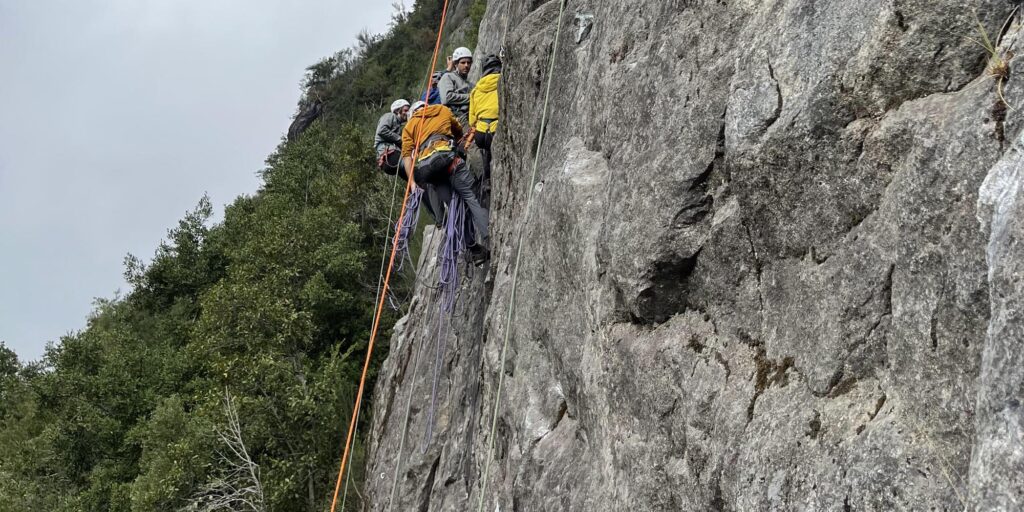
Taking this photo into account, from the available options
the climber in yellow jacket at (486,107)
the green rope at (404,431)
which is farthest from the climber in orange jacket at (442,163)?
the green rope at (404,431)

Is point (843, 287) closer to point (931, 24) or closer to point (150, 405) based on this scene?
point (931, 24)

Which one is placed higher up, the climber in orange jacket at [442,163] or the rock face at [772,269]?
the climber in orange jacket at [442,163]

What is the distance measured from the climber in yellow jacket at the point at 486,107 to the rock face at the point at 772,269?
2.23 meters

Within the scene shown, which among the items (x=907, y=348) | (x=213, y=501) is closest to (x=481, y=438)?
(x=907, y=348)

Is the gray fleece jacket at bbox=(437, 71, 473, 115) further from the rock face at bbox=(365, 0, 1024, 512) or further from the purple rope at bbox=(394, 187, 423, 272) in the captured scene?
the rock face at bbox=(365, 0, 1024, 512)

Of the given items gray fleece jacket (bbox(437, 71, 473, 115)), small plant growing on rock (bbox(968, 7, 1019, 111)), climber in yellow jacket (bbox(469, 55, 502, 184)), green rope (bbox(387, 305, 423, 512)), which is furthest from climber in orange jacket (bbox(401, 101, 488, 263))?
small plant growing on rock (bbox(968, 7, 1019, 111))

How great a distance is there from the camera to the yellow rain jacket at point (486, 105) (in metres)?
8.79

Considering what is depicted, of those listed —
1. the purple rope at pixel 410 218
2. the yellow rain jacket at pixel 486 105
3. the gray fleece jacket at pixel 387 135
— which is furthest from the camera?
the gray fleece jacket at pixel 387 135

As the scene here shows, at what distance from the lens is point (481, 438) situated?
7.35 m

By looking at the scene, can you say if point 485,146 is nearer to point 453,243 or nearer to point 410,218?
point 453,243

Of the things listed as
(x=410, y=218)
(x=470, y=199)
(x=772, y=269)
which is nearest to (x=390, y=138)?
(x=410, y=218)

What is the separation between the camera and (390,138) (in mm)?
10859

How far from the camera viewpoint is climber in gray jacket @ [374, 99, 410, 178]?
1067cm

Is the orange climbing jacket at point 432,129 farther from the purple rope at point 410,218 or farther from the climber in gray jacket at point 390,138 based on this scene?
the climber in gray jacket at point 390,138
